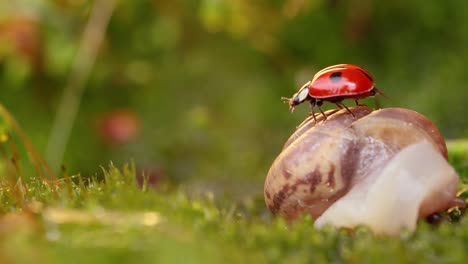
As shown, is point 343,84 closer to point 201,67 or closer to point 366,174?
point 366,174

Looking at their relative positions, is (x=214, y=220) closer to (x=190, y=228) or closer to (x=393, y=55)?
(x=190, y=228)

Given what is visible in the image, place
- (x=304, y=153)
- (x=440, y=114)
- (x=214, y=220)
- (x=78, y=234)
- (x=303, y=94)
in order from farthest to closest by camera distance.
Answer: (x=440, y=114)
(x=303, y=94)
(x=304, y=153)
(x=214, y=220)
(x=78, y=234)

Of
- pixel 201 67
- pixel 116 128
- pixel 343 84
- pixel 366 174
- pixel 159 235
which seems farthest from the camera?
pixel 201 67

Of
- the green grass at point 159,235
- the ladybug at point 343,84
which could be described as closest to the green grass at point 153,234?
the green grass at point 159,235

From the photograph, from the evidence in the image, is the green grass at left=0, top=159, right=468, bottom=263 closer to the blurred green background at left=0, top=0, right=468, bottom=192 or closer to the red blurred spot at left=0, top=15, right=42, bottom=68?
the blurred green background at left=0, top=0, right=468, bottom=192

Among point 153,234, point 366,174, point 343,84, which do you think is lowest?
point 153,234

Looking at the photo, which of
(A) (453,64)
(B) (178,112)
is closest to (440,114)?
(A) (453,64)

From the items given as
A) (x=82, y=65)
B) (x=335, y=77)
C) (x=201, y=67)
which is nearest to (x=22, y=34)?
(x=82, y=65)
